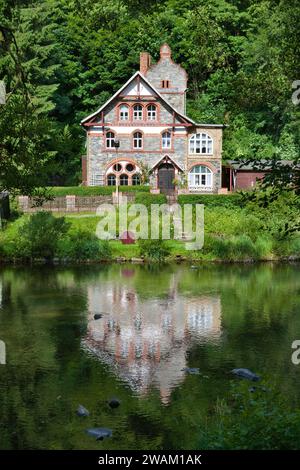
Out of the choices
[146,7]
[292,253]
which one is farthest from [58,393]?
[146,7]

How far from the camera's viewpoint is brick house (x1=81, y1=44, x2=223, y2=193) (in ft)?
185

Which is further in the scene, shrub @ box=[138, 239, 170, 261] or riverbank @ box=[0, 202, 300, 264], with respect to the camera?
shrub @ box=[138, 239, 170, 261]

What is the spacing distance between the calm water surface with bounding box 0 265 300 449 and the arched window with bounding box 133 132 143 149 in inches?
926

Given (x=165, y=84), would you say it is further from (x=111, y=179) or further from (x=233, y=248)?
(x=233, y=248)

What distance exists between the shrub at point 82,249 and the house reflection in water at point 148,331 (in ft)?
26.1

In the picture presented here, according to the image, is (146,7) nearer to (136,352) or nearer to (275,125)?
(275,125)

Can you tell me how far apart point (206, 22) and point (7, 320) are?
52132mm

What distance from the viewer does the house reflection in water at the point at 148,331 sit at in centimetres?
1777

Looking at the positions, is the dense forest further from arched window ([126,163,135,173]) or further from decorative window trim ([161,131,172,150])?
arched window ([126,163,135,173])

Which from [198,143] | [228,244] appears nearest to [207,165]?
[198,143]

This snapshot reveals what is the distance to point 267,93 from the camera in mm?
12625

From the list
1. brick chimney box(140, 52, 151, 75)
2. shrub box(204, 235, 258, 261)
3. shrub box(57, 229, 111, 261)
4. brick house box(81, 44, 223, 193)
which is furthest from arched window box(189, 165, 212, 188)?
shrub box(57, 229, 111, 261)

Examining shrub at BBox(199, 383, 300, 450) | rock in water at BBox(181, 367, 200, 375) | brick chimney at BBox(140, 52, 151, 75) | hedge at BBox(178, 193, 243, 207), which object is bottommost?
rock in water at BBox(181, 367, 200, 375)

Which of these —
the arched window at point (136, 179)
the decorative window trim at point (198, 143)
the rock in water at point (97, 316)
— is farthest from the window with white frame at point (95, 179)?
the rock in water at point (97, 316)
